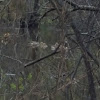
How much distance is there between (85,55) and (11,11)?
111 cm

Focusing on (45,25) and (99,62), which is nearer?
(99,62)

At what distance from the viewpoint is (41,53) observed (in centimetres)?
587

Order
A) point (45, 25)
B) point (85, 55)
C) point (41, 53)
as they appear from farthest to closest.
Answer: point (45, 25) < point (41, 53) < point (85, 55)

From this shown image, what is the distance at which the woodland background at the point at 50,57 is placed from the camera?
4578mm

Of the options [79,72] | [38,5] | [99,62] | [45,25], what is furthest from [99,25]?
[45,25]

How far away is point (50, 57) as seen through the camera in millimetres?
5555

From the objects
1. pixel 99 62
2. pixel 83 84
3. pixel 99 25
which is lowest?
pixel 83 84

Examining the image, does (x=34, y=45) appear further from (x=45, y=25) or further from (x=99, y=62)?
(x=45, y=25)

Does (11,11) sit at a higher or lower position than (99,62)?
higher

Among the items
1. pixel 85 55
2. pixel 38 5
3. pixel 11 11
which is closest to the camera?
pixel 85 55

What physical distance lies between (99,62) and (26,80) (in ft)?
3.12

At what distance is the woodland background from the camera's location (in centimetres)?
458

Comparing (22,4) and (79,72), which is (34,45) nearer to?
(22,4)

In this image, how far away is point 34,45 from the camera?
15.6 feet
